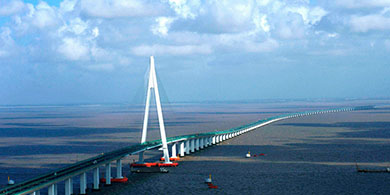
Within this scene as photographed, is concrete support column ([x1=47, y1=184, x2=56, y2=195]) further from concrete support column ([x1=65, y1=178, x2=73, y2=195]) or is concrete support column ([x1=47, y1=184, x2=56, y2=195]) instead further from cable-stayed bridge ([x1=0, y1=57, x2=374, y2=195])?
concrete support column ([x1=65, y1=178, x2=73, y2=195])

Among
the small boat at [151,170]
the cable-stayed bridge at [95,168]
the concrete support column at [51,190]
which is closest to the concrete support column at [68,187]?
the cable-stayed bridge at [95,168]

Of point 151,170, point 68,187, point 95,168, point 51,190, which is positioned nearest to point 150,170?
point 151,170

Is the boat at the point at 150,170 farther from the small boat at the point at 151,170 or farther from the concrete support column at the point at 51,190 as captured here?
the concrete support column at the point at 51,190

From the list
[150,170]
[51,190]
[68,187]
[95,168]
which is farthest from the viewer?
[150,170]

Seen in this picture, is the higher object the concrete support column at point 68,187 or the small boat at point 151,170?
the concrete support column at point 68,187

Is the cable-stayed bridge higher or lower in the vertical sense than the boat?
higher

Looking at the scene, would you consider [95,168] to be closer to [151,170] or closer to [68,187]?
[68,187]

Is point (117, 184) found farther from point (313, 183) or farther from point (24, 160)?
point (24, 160)

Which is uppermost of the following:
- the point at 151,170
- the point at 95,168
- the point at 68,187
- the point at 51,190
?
the point at 95,168

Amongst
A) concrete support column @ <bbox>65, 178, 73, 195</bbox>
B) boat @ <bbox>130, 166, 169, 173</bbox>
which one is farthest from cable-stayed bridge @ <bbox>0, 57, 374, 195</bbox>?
boat @ <bbox>130, 166, 169, 173</bbox>

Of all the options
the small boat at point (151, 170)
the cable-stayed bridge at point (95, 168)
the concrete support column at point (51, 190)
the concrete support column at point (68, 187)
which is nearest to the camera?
the cable-stayed bridge at point (95, 168)

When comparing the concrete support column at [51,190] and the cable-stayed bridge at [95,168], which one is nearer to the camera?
the cable-stayed bridge at [95,168]
